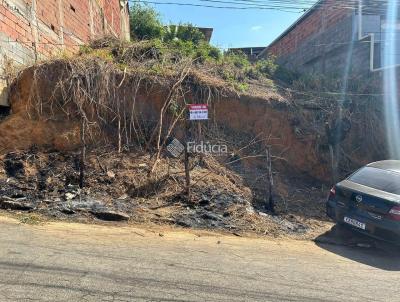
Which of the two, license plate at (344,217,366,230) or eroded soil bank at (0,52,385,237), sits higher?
eroded soil bank at (0,52,385,237)

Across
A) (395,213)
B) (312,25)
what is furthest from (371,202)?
(312,25)

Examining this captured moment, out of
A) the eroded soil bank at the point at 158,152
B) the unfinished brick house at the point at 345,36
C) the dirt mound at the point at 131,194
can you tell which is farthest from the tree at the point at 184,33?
the dirt mound at the point at 131,194

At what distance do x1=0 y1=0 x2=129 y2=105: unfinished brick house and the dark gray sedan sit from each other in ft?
26.3

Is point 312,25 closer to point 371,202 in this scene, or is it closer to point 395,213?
point 371,202

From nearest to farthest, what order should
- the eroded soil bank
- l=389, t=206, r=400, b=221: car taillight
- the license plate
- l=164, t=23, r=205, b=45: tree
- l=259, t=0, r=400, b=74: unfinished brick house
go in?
1. l=389, t=206, r=400, b=221: car taillight
2. the license plate
3. the eroded soil bank
4. l=259, t=0, r=400, b=74: unfinished brick house
5. l=164, t=23, r=205, b=45: tree

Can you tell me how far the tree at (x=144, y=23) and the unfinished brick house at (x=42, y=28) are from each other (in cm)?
514

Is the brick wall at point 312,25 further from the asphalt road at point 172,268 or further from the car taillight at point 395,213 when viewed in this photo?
the asphalt road at point 172,268

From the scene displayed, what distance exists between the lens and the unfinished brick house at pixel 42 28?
29.6 feet

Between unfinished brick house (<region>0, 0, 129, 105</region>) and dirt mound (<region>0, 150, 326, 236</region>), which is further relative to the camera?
unfinished brick house (<region>0, 0, 129, 105</region>)

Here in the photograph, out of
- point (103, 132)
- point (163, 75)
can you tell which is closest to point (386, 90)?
point (163, 75)

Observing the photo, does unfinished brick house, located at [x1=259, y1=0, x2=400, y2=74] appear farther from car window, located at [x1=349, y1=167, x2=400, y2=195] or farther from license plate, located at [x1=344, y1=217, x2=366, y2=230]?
license plate, located at [x1=344, y1=217, x2=366, y2=230]

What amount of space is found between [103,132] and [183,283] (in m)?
6.06

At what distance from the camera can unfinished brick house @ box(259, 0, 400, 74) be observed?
1545 cm

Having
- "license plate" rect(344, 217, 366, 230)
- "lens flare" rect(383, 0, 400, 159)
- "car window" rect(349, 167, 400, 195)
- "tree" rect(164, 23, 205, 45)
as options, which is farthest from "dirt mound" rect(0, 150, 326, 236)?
"tree" rect(164, 23, 205, 45)
